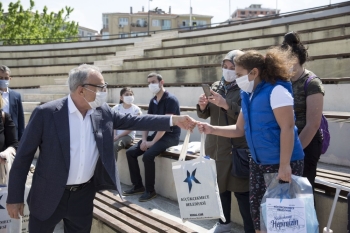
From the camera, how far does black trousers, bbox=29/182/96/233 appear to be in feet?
8.91

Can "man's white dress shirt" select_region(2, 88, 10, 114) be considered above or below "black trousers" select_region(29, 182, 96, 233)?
above

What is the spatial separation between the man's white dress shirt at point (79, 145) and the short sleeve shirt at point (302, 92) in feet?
5.32

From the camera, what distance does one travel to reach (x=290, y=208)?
2340 mm

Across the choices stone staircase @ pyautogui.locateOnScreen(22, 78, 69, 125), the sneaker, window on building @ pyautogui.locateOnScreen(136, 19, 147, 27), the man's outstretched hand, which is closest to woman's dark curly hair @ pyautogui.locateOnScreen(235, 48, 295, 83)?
the man's outstretched hand

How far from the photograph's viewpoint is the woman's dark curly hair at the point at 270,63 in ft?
8.41

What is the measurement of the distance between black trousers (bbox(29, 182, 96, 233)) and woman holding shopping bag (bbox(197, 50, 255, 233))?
50.7 inches

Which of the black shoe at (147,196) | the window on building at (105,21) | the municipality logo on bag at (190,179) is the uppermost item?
the window on building at (105,21)

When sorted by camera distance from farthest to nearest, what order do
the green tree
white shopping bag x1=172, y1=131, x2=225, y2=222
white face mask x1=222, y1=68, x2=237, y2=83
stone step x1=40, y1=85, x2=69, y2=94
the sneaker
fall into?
1. the green tree
2. stone step x1=40, y1=85, x2=69, y2=94
3. the sneaker
4. white face mask x1=222, y1=68, x2=237, y2=83
5. white shopping bag x1=172, y1=131, x2=225, y2=222

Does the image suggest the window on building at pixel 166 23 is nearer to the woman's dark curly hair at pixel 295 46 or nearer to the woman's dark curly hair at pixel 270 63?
the woman's dark curly hair at pixel 295 46

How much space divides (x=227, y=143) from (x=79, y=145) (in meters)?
1.50

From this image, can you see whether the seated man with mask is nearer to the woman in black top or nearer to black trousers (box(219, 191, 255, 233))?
black trousers (box(219, 191, 255, 233))

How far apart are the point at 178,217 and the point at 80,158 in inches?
79.7

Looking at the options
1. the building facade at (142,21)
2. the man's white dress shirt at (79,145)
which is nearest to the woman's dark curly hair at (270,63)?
the man's white dress shirt at (79,145)

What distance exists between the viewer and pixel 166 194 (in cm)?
512
